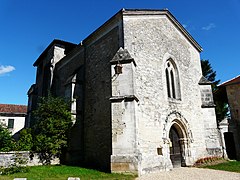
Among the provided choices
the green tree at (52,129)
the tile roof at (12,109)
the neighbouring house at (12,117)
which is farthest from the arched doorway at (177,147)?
the tile roof at (12,109)

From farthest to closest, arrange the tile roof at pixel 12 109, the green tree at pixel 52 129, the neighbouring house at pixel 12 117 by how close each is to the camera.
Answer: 1. the tile roof at pixel 12 109
2. the neighbouring house at pixel 12 117
3. the green tree at pixel 52 129

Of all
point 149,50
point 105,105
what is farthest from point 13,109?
point 149,50

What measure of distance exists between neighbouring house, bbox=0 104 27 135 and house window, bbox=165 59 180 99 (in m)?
23.4

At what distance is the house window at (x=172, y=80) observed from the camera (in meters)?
12.1

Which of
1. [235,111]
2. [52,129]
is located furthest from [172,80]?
[52,129]

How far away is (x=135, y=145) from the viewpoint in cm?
805

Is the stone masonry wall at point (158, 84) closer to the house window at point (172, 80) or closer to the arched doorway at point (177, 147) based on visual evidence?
the house window at point (172, 80)

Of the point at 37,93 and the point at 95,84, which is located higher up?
the point at 37,93

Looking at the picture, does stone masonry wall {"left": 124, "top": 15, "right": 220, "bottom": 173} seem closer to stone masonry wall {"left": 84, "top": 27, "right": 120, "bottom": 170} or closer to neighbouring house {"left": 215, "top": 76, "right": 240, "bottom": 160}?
stone masonry wall {"left": 84, "top": 27, "right": 120, "bottom": 170}

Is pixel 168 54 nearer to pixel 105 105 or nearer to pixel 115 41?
pixel 115 41

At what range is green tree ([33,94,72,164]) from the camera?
11.0 meters

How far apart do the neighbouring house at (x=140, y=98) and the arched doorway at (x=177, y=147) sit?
2.3 inches

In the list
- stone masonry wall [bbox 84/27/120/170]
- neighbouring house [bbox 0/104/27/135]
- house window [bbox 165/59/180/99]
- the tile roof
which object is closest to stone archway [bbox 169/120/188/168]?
house window [bbox 165/59/180/99]

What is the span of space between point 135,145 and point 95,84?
557 centimetres
